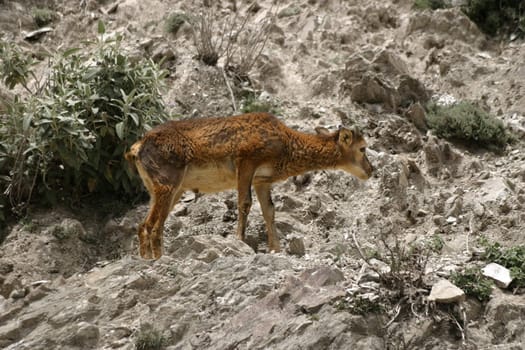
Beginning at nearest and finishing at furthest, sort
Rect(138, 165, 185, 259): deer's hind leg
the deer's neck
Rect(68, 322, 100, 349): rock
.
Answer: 1. Rect(68, 322, 100, 349): rock
2. Rect(138, 165, 185, 259): deer's hind leg
3. the deer's neck

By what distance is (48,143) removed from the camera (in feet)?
45.5

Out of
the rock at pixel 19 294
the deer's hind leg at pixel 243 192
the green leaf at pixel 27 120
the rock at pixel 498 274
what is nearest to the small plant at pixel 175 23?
the green leaf at pixel 27 120

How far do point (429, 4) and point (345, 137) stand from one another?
7.90 metres

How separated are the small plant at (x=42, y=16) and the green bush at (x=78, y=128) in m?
6.26

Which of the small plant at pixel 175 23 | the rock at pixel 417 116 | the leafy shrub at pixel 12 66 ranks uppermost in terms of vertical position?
the leafy shrub at pixel 12 66

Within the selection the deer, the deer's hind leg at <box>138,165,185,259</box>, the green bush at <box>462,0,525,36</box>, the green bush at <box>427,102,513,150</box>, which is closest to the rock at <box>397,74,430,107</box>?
the green bush at <box>427,102,513,150</box>

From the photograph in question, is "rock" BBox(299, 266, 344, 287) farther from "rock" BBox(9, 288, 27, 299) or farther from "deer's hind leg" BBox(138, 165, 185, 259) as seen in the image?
"rock" BBox(9, 288, 27, 299)

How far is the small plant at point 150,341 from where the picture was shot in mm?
9539

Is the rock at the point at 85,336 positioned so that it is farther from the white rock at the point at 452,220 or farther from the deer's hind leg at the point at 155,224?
the white rock at the point at 452,220

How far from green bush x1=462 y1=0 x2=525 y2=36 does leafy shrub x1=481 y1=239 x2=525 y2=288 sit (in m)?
11.2

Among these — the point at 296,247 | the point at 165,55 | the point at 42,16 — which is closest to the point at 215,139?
the point at 296,247

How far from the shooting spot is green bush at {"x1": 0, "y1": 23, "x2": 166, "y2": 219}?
1384 centimetres

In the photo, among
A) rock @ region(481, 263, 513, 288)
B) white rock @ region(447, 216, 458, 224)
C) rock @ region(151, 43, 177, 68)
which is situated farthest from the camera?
rock @ region(151, 43, 177, 68)

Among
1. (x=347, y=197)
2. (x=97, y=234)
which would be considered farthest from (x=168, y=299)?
(x=347, y=197)
